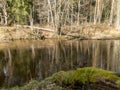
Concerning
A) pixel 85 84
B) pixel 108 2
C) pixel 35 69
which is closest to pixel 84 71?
pixel 85 84

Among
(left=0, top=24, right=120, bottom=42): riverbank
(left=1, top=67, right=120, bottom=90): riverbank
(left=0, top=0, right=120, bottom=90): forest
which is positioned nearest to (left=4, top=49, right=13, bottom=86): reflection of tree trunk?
(left=0, top=0, right=120, bottom=90): forest

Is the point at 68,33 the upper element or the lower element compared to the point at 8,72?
upper

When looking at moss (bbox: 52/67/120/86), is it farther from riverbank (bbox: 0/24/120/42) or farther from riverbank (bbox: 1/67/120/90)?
riverbank (bbox: 0/24/120/42)

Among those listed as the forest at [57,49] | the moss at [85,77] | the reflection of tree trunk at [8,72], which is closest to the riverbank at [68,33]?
the forest at [57,49]

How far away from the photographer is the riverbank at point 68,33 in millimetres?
40534

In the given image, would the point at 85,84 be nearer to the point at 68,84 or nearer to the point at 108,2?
the point at 68,84

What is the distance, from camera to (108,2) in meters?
62.7

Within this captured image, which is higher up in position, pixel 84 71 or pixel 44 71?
pixel 84 71

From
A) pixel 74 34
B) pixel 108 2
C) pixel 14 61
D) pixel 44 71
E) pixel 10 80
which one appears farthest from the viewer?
pixel 108 2

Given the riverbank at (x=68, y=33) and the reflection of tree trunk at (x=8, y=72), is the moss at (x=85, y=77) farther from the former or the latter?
the riverbank at (x=68, y=33)

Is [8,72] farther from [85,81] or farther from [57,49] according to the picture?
[57,49]

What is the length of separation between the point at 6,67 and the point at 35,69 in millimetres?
3005

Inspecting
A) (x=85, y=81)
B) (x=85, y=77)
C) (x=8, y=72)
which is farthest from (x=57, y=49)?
(x=85, y=81)

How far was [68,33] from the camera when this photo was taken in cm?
4175
